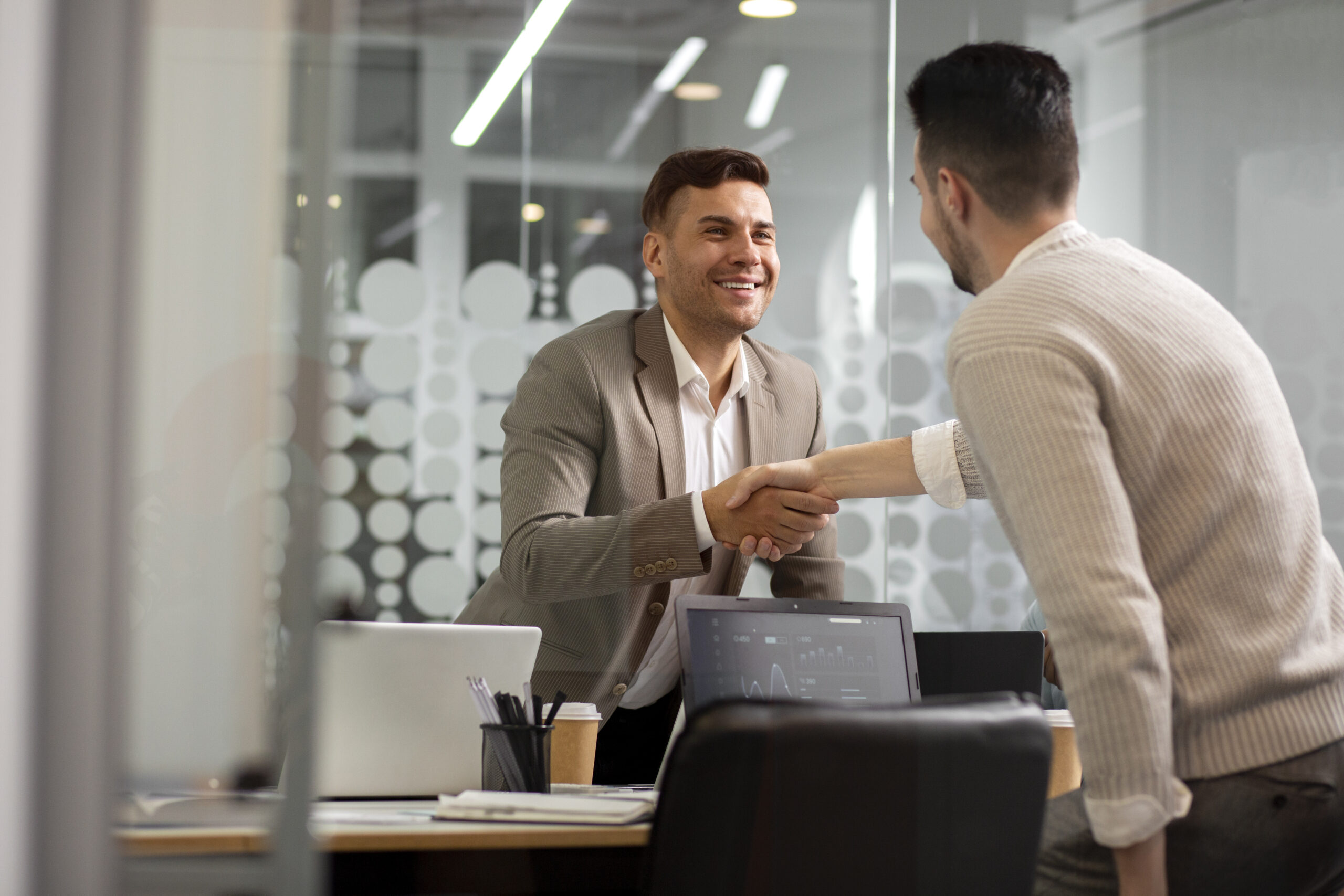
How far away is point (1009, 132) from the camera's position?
161 centimetres

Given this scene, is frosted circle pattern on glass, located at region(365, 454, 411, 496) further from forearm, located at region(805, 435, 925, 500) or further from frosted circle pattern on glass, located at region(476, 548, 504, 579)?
forearm, located at region(805, 435, 925, 500)

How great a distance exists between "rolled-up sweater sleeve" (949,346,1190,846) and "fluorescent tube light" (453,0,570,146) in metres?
2.51

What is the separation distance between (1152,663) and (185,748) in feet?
3.14

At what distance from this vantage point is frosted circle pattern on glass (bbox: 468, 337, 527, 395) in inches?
140

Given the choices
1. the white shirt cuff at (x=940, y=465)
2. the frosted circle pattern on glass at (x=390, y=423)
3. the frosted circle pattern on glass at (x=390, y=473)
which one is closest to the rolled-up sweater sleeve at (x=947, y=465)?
the white shirt cuff at (x=940, y=465)

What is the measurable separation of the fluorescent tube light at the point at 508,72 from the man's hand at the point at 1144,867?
2.78 m

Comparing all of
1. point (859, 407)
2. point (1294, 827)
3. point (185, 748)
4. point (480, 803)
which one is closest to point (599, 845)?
point (480, 803)

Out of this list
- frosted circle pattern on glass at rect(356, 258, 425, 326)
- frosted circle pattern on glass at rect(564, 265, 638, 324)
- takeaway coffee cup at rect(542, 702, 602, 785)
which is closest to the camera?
takeaway coffee cup at rect(542, 702, 602, 785)

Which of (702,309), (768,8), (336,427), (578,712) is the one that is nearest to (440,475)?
(702,309)

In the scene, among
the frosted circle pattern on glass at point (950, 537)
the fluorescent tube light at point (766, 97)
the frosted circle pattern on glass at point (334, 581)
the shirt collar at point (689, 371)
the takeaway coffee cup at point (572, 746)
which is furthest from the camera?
the frosted circle pattern on glass at point (950, 537)

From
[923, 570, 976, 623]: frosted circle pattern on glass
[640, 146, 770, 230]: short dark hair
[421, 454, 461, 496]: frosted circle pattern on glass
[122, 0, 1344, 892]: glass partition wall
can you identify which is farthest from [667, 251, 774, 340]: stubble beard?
[923, 570, 976, 623]: frosted circle pattern on glass

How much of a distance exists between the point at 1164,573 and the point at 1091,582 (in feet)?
0.48

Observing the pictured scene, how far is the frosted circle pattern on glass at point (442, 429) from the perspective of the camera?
348 centimetres

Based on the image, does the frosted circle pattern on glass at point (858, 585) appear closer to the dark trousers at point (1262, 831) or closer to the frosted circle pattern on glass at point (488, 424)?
the frosted circle pattern on glass at point (488, 424)
